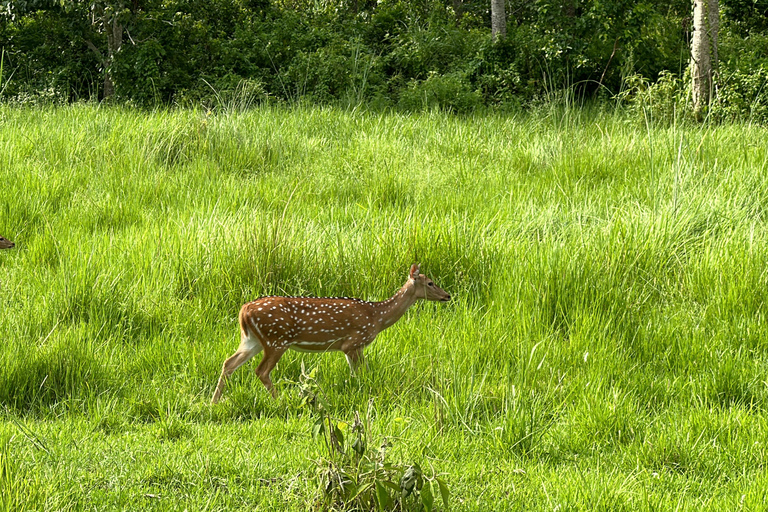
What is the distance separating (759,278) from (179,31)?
12442 millimetres

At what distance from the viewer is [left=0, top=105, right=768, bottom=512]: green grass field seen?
4.09m

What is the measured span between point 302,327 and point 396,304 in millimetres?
603

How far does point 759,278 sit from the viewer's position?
5.91 m

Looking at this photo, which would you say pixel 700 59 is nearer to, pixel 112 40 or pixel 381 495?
pixel 112 40

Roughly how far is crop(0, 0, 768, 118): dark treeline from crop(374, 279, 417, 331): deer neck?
873 centimetres

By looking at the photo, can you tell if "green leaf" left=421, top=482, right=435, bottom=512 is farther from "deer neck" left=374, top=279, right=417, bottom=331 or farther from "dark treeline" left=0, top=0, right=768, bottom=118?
"dark treeline" left=0, top=0, right=768, bottom=118

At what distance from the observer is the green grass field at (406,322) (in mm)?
4086

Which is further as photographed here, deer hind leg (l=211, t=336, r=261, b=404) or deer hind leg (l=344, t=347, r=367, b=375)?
deer hind leg (l=344, t=347, r=367, b=375)

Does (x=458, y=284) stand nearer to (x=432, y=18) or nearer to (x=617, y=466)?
(x=617, y=466)

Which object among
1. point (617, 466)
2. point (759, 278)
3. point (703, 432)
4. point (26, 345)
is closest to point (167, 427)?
point (26, 345)

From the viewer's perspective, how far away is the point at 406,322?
5.54 m

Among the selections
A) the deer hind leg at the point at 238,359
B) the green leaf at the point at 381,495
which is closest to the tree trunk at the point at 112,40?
the deer hind leg at the point at 238,359

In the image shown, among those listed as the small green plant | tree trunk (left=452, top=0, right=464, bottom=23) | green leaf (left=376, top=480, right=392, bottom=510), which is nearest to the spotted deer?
the small green plant

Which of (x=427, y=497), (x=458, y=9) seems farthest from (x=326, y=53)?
(x=427, y=497)
